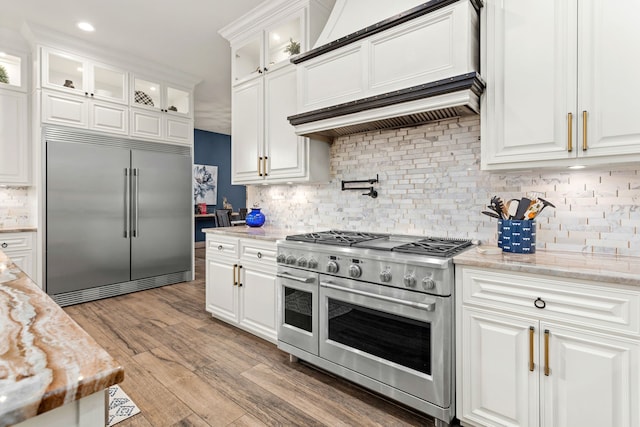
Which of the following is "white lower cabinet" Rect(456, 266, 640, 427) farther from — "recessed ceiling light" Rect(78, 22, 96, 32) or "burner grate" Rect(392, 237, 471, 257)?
"recessed ceiling light" Rect(78, 22, 96, 32)

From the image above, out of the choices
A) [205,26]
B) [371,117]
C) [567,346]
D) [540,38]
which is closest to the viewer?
[567,346]

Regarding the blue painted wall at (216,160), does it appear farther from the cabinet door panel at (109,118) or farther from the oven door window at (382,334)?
the oven door window at (382,334)

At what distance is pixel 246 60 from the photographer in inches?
137

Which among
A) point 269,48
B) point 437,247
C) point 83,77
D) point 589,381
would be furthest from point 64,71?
point 589,381

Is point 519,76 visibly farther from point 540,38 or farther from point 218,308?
point 218,308

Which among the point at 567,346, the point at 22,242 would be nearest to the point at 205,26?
the point at 22,242

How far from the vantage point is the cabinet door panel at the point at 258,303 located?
272 cm

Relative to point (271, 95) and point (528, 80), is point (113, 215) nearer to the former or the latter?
point (271, 95)

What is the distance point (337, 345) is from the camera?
217 cm

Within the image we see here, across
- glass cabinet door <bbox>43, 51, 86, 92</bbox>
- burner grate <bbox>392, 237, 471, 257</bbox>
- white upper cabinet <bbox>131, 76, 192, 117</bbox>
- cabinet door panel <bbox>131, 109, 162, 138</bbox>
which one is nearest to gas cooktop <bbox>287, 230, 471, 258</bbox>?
burner grate <bbox>392, 237, 471, 257</bbox>

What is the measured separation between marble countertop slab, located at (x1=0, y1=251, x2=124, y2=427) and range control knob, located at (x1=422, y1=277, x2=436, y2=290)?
4.80 feet

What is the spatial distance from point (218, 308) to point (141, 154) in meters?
2.44

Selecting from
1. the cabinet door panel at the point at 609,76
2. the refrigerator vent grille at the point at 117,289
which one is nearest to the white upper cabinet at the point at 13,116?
the refrigerator vent grille at the point at 117,289

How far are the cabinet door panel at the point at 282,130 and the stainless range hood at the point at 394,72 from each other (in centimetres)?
24
